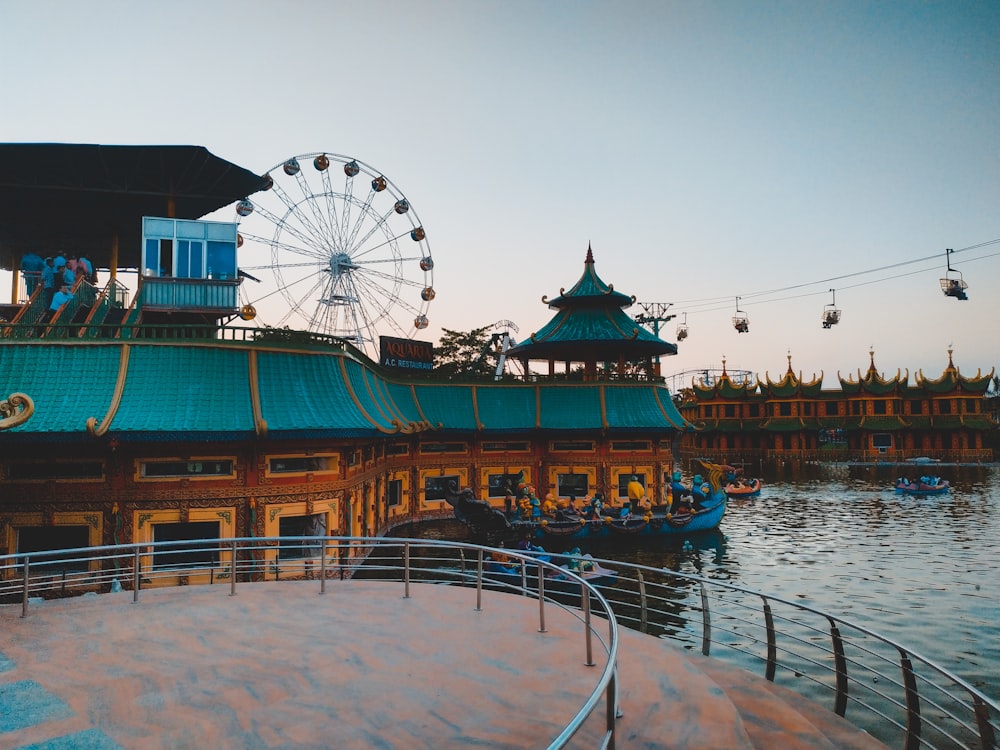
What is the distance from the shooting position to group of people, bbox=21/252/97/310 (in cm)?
2419

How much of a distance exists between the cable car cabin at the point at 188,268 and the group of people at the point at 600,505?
690 inches

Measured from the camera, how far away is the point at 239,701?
7543 millimetres

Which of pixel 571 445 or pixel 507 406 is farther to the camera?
pixel 507 406

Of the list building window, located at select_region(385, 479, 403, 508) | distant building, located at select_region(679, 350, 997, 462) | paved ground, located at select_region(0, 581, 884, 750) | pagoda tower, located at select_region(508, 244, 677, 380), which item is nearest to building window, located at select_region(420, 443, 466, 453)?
A: building window, located at select_region(385, 479, 403, 508)

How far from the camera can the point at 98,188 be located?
25.4 metres

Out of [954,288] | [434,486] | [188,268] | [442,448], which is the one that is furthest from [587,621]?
[954,288]

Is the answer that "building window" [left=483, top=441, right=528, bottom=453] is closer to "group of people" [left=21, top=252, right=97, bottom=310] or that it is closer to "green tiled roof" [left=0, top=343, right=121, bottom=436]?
"group of people" [left=21, top=252, right=97, bottom=310]

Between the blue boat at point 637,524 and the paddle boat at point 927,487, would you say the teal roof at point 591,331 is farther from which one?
the paddle boat at point 927,487

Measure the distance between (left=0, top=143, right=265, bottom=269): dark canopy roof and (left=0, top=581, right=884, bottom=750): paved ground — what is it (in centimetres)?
1887

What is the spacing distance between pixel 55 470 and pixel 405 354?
60.2ft

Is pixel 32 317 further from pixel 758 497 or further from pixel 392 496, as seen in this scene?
pixel 758 497

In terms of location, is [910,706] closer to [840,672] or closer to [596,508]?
[840,672]

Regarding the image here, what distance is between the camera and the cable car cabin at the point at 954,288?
146 feet

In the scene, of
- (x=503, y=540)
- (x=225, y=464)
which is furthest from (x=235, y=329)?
(x=503, y=540)
